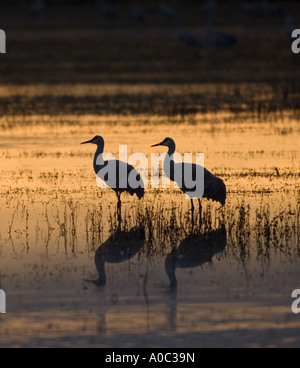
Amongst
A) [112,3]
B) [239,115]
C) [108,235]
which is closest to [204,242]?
[108,235]

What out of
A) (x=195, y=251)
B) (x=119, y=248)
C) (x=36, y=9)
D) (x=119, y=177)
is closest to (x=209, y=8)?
(x=36, y=9)

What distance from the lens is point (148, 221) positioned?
42.4 feet

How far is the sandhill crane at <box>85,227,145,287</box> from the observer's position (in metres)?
11.4

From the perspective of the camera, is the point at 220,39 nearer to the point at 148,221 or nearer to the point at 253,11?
the point at 253,11

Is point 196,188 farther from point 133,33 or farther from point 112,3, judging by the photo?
point 112,3

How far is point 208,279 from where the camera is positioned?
1059 cm

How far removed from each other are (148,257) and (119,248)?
1.67 ft

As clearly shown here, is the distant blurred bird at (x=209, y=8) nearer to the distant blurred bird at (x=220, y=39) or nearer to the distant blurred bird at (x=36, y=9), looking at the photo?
the distant blurred bird at (x=36, y=9)

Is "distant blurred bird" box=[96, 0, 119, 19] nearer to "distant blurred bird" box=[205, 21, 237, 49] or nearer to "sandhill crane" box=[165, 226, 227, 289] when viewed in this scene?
"distant blurred bird" box=[205, 21, 237, 49]

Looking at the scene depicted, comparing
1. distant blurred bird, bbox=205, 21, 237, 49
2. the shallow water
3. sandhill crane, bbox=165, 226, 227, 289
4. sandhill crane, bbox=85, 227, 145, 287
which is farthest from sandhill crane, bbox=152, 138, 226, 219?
distant blurred bird, bbox=205, 21, 237, 49

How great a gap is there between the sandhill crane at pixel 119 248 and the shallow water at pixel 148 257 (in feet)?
0.07

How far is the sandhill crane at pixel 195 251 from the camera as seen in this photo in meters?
11.1

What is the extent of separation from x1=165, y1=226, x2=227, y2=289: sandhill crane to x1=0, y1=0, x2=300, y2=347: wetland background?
0.8 inches
